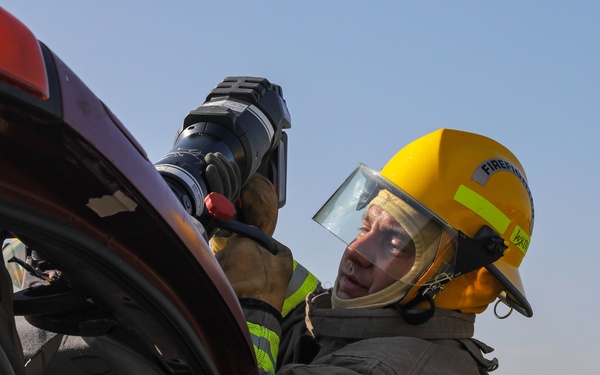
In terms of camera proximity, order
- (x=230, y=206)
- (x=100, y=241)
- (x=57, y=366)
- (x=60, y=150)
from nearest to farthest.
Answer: (x=60, y=150)
(x=100, y=241)
(x=57, y=366)
(x=230, y=206)

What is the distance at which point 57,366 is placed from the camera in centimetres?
160

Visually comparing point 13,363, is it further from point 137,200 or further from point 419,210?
point 419,210

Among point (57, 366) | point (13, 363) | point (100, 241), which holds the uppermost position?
point (100, 241)

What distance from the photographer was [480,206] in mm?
3271

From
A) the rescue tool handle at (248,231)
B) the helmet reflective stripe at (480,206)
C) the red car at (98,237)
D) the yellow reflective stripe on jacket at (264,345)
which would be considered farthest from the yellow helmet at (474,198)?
the red car at (98,237)

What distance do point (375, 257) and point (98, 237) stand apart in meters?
2.16

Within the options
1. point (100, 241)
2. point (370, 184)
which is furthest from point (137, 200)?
point (370, 184)

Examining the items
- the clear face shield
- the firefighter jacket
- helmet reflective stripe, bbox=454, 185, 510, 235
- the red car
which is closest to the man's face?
the clear face shield

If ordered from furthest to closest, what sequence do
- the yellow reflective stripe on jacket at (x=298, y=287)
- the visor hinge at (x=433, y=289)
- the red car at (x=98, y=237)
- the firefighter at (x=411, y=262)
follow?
1. the yellow reflective stripe on jacket at (x=298, y=287)
2. the visor hinge at (x=433, y=289)
3. the firefighter at (x=411, y=262)
4. the red car at (x=98, y=237)

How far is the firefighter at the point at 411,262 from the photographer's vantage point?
2.98 meters

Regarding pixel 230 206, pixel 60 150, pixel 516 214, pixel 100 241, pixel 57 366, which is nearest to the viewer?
pixel 60 150

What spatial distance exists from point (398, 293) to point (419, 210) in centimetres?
32

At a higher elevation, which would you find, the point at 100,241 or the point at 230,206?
the point at 100,241

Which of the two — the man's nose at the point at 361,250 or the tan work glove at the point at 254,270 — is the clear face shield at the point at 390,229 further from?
the tan work glove at the point at 254,270
